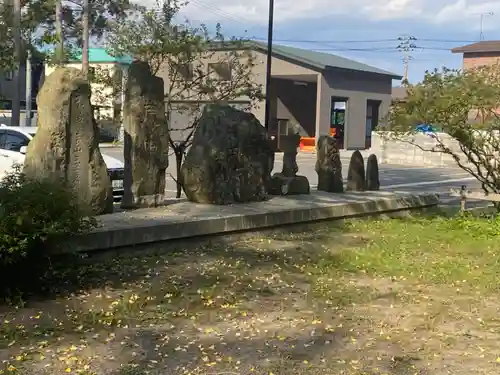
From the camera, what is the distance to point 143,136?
30.2 ft

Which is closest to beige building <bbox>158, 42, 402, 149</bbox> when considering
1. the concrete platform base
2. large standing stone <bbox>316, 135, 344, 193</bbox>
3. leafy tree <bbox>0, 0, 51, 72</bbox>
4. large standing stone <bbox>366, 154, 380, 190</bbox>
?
leafy tree <bbox>0, 0, 51, 72</bbox>

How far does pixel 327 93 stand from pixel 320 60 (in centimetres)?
242

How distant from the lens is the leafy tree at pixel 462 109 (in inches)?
417

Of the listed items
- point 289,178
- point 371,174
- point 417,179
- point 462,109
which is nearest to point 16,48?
point 289,178

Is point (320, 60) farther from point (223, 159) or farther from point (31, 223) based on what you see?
point (31, 223)

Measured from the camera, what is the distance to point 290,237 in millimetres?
9711

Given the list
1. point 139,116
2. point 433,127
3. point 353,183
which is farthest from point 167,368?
point 353,183

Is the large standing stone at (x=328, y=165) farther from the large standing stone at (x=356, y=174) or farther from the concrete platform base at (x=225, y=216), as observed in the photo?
the large standing stone at (x=356, y=174)

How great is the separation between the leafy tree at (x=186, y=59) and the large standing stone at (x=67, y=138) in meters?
3.13

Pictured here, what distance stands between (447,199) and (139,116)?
32.2 ft

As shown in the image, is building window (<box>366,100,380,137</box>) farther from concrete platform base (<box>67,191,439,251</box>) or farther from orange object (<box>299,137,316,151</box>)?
concrete platform base (<box>67,191,439,251</box>)

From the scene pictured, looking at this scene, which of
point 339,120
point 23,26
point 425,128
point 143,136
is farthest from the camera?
point 339,120

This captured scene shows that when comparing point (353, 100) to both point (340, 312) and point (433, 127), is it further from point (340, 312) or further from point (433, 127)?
point (340, 312)

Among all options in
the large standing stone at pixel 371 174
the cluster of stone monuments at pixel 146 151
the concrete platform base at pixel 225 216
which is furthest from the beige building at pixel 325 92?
the cluster of stone monuments at pixel 146 151
